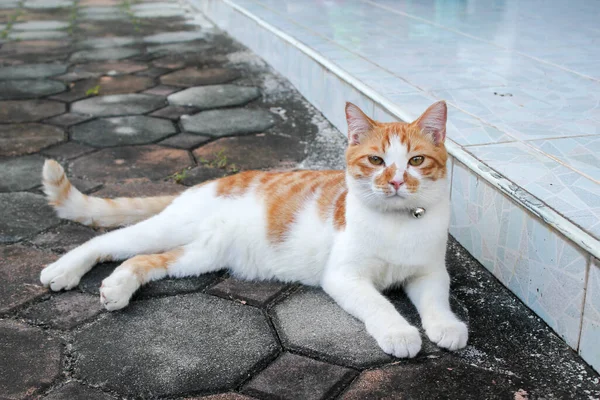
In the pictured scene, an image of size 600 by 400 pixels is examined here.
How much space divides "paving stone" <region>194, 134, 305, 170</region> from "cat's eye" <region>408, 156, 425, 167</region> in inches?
55.1

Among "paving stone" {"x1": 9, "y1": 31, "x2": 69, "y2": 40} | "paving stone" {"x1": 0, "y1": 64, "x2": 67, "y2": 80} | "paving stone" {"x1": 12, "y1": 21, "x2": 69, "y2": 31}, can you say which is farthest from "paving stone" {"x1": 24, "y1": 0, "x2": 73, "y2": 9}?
"paving stone" {"x1": 0, "y1": 64, "x2": 67, "y2": 80}

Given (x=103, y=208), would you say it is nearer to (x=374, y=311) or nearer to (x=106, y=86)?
(x=374, y=311)

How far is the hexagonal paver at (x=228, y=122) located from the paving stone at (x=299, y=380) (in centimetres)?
212

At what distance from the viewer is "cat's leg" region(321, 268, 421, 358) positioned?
189 centimetres

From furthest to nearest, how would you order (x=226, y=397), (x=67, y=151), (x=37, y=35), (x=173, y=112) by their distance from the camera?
1. (x=37, y=35)
2. (x=173, y=112)
3. (x=67, y=151)
4. (x=226, y=397)

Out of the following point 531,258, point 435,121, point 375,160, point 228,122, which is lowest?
point 228,122

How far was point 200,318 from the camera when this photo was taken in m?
2.14

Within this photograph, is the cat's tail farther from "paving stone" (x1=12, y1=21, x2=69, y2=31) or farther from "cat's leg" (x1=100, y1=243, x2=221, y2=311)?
"paving stone" (x1=12, y1=21, x2=69, y2=31)

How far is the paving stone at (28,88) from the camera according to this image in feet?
14.8

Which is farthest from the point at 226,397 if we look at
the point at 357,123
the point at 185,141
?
the point at 185,141

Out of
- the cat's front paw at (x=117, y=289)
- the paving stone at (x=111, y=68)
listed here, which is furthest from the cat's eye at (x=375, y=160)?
the paving stone at (x=111, y=68)

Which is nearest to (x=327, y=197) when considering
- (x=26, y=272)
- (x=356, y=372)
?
(x=356, y=372)

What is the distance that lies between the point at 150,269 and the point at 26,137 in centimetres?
183

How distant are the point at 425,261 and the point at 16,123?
111 inches
